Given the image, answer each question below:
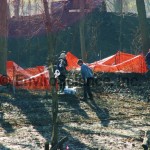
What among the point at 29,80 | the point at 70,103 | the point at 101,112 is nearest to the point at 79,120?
the point at 101,112

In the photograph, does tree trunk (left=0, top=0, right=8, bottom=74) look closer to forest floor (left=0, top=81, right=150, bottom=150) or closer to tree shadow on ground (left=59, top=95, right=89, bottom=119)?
forest floor (left=0, top=81, right=150, bottom=150)

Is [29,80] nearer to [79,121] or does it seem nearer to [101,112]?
[101,112]

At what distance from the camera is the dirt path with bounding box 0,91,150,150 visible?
9.45 m

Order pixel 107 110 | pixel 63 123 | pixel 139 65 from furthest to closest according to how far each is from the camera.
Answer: pixel 139 65, pixel 107 110, pixel 63 123

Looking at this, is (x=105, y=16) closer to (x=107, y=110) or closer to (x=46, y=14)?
(x=107, y=110)

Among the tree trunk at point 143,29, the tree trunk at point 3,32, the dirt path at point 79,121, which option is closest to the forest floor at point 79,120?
the dirt path at point 79,121

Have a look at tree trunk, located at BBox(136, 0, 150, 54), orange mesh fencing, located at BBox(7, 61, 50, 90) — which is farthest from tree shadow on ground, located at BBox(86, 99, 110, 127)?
tree trunk, located at BBox(136, 0, 150, 54)

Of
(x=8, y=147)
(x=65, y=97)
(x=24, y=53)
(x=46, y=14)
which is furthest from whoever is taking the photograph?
(x=24, y=53)

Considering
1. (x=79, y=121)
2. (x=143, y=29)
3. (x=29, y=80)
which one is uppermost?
(x=143, y=29)

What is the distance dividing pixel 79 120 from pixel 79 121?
5.0 inches

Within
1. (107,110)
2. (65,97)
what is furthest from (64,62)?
(107,110)

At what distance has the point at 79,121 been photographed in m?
11.7

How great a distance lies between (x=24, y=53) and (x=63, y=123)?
978 inches

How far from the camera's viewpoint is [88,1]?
32.3m
